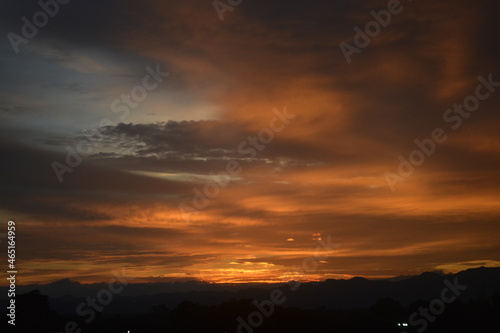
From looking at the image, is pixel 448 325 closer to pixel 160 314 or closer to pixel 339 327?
pixel 339 327

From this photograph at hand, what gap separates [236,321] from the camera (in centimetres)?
7781

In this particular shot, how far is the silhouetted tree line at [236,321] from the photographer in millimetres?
68250

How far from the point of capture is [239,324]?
76188 mm

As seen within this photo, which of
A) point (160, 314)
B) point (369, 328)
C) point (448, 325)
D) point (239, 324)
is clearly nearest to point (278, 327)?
point (239, 324)

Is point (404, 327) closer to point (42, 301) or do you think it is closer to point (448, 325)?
point (448, 325)

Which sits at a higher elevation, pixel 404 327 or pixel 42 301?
pixel 42 301

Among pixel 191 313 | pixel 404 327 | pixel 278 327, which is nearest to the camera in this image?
pixel 404 327

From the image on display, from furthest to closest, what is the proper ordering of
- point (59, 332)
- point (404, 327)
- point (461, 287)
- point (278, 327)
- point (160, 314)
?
point (461, 287) < point (160, 314) < point (278, 327) < point (404, 327) < point (59, 332)

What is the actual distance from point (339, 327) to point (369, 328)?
4.40 meters

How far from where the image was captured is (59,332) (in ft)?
209

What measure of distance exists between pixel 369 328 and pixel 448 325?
39.2ft

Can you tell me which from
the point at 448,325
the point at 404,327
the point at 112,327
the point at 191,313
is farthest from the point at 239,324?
the point at 448,325

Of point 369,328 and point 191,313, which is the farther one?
point 191,313

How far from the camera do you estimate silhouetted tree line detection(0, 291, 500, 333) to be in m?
68.2
